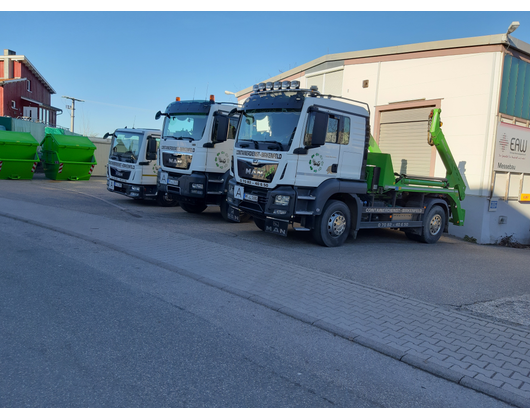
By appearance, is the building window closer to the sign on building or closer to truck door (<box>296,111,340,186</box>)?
the sign on building

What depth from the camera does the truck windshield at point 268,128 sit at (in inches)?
347

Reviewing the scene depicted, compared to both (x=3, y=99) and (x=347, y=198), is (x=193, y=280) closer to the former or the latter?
(x=347, y=198)

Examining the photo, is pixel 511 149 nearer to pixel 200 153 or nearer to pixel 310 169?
pixel 310 169

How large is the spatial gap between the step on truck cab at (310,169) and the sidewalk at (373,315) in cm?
151

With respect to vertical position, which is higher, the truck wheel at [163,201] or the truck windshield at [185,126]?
the truck windshield at [185,126]

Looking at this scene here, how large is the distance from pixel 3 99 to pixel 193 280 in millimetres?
34219

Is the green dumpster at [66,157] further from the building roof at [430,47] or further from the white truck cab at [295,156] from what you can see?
the white truck cab at [295,156]

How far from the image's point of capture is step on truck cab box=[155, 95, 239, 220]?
11750 mm

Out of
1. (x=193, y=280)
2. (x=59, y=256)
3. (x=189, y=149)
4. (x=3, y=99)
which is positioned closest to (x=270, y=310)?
(x=193, y=280)

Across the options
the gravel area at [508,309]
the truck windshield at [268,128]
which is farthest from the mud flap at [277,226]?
the gravel area at [508,309]

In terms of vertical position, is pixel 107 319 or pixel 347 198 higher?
pixel 347 198

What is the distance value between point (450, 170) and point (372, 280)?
22.5 ft

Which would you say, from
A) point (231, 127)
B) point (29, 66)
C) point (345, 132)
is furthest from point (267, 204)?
point (29, 66)

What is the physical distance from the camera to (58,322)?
441cm
